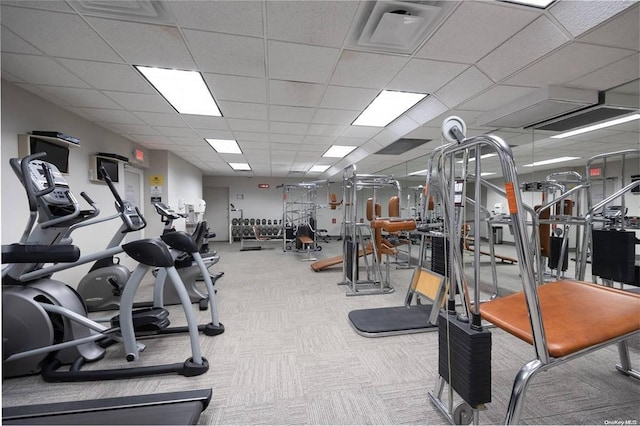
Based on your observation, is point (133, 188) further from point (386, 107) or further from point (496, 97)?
point (496, 97)

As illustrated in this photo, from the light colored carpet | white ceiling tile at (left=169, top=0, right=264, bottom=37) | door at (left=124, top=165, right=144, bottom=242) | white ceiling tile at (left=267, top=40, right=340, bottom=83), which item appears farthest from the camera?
door at (left=124, top=165, right=144, bottom=242)

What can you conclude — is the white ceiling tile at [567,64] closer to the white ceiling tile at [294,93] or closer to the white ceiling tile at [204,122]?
the white ceiling tile at [294,93]

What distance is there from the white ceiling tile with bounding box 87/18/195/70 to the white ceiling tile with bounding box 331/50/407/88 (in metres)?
1.40

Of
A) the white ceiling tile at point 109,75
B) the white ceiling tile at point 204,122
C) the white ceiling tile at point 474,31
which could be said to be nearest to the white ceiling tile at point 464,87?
the white ceiling tile at point 474,31

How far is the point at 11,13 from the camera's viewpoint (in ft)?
5.98

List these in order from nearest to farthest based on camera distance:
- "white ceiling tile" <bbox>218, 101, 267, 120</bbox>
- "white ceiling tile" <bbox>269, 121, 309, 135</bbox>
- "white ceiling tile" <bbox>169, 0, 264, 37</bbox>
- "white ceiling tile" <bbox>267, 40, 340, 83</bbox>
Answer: "white ceiling tile" <bbox>169, 0, 264, 37</bbox> < "white ceiling tile" <bbox>267, 40, 340, 83</bbox> < "white ceiling tile" <bbox>218, 101, 267, 120</bbox> < "white ceiling tile" <bbox>269, 121, 309, 135</bbox>

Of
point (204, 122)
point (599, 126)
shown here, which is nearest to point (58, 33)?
point (204, 122)

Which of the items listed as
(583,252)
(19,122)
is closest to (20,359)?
(19,122)

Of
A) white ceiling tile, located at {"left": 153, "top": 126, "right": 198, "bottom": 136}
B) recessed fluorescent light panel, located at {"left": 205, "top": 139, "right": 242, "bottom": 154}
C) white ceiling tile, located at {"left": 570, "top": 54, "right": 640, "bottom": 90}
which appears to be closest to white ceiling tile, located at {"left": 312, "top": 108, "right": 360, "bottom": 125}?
recessed fluorescent light panel, located at {"left": 205, "top": 139, "right": 242, "bottom": 154}

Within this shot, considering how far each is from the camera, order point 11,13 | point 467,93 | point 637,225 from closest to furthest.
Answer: point 11,13, point 637,225, point 467,93

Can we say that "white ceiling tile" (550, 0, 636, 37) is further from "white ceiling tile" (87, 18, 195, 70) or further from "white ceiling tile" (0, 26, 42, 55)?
"white ceiling tile" (0, 26, 42, 55)

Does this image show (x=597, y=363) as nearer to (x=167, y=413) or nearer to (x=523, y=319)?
(x=523, y=319)

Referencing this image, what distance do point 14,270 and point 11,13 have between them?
1.81m

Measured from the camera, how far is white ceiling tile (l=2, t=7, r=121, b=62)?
6.09 ft
